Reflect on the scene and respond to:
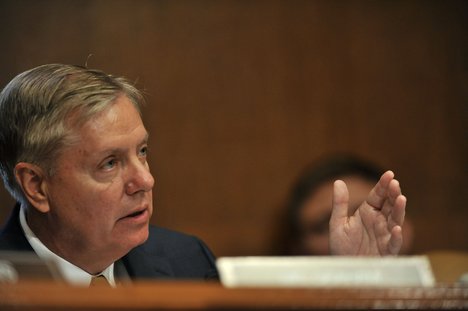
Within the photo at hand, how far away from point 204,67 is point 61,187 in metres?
2.09

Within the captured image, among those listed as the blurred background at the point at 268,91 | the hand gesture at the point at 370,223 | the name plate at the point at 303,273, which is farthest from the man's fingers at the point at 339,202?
the blurred background at the point at 268,91

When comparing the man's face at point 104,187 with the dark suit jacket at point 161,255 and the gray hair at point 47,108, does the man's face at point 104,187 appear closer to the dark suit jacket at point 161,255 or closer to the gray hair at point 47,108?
the gray hair at point 47,108

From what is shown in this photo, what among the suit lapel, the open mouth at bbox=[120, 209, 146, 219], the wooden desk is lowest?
the suit lapel

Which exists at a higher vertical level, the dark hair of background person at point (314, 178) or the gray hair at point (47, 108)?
the gray hair at point (47, 108)

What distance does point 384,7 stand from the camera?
4617 mm

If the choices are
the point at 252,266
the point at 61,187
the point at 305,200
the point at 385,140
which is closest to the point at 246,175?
the point at 305,200

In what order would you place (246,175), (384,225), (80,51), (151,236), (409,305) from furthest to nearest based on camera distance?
1. (246,175)
2. (80,51)
3. (151,236)
4. (384,225)
5. (409,305)

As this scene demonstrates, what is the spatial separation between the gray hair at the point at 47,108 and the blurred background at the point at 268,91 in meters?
1.74

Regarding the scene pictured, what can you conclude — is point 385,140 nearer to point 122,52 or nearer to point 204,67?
point 204,67

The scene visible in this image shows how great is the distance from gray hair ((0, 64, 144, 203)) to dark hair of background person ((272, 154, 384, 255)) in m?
1.93

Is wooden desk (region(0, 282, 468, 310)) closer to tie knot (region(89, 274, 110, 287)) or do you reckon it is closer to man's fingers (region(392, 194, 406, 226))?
man's fingers (region(392, 194, 406, 226))

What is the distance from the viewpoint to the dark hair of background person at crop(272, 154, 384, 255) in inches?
167

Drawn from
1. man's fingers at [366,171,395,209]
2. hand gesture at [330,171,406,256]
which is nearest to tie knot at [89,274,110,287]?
hand gesture at [330,171,406,256]

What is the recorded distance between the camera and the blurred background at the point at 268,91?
14.1 feet
